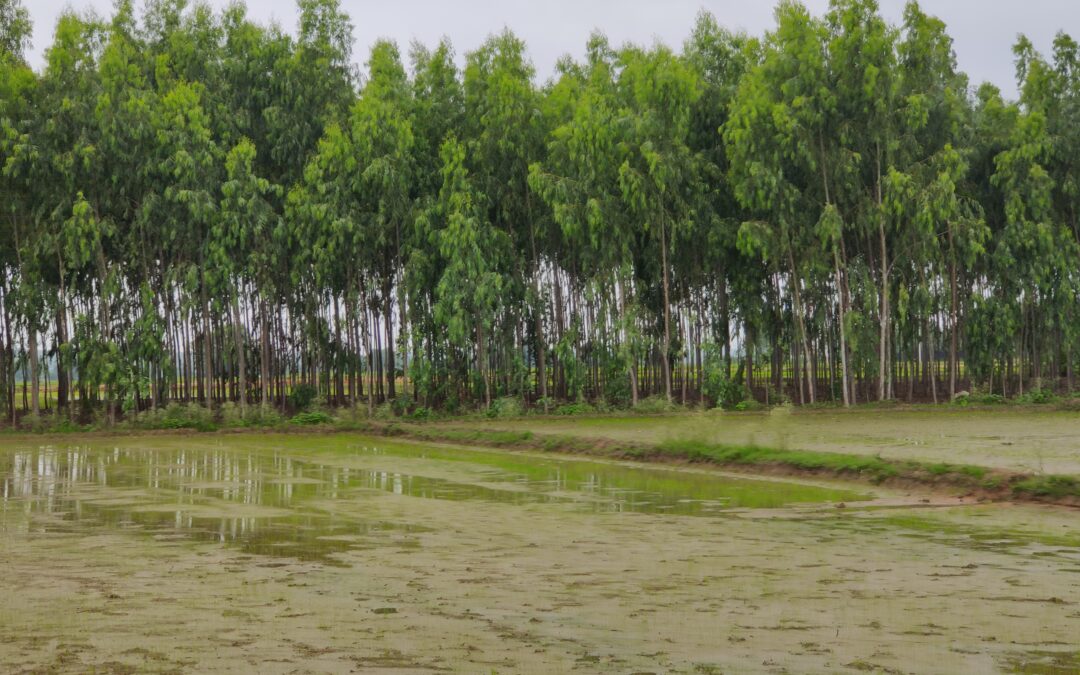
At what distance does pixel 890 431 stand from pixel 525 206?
1442 cm

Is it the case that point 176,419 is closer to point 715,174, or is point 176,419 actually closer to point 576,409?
point 576,409

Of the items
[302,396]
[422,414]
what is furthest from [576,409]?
[302,396]

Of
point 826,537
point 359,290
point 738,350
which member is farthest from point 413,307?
point 826,537

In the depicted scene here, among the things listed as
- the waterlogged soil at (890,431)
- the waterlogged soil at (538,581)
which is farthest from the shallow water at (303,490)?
the waterlogged soil at (890,431)

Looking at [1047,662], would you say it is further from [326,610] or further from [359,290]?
[359,290]

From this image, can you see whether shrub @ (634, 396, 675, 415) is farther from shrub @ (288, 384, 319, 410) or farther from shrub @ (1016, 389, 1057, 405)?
shrub @ (288, 384, 319, 410)

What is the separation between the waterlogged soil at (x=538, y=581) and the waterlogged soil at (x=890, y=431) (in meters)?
3.55

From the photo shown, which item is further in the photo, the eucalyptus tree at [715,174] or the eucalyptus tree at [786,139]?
the eucalyptus tree at [715,174]

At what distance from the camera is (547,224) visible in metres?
33.5

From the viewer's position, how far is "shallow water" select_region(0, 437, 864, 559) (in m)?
10.5

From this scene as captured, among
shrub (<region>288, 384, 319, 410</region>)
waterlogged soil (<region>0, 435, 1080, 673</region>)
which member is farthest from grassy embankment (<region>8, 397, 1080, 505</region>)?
shrub (<region>288, 384, 319, 410</region>)

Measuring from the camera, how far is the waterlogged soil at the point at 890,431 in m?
16.3

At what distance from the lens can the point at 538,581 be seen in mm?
7320

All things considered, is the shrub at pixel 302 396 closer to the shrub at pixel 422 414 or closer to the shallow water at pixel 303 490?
the shrub at pixel 422 414
